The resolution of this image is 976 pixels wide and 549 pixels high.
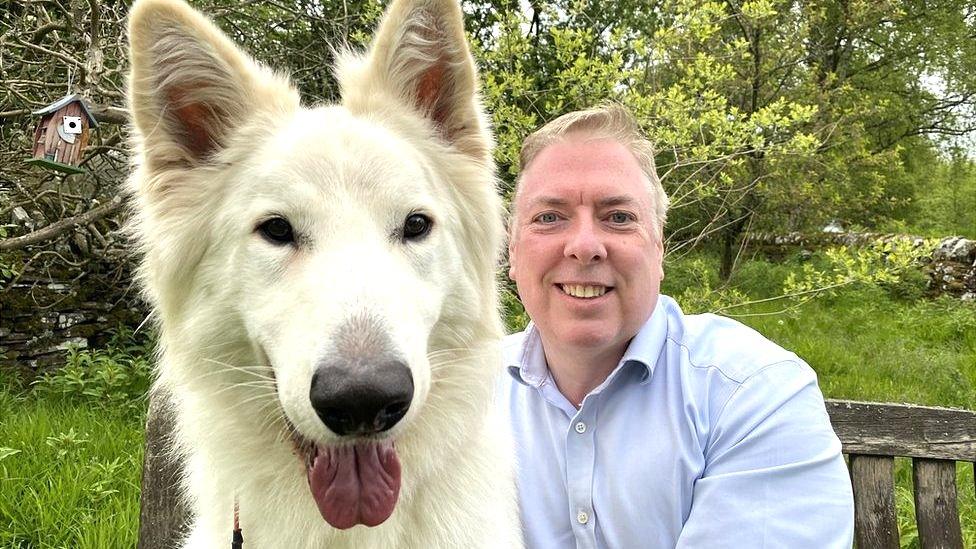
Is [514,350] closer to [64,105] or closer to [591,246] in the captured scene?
[591,246]

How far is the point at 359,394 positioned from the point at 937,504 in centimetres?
234

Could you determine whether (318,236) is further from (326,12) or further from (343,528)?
(326,12)

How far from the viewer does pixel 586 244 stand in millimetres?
2248

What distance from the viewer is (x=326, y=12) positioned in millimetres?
6141

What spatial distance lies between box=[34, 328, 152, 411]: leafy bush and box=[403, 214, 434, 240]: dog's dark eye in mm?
4061

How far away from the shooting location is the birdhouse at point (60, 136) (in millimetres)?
2725

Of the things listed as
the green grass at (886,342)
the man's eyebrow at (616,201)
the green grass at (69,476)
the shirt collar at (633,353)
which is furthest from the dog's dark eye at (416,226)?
the green grass at (886,342)

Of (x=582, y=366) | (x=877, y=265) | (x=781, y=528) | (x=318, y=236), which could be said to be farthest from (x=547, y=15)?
(x=781, y=528)

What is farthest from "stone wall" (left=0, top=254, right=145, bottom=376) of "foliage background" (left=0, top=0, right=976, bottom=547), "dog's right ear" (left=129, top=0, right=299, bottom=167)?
"dog's right ear" (left=129, top=0, right=299, bottom=167)

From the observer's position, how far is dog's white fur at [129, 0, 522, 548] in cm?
178

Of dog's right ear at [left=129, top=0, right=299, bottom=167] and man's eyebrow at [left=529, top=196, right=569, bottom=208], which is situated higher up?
dog's right ear at [left=129, top=0, right=299, bottom=167]

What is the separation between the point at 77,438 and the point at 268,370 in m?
3.28

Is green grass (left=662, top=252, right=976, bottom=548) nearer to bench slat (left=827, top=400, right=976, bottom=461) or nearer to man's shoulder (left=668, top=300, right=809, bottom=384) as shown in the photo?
bench slat (left=827, top=400, right=976, bottom=461)

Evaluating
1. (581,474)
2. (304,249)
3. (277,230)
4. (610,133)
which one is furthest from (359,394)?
(610,133)
